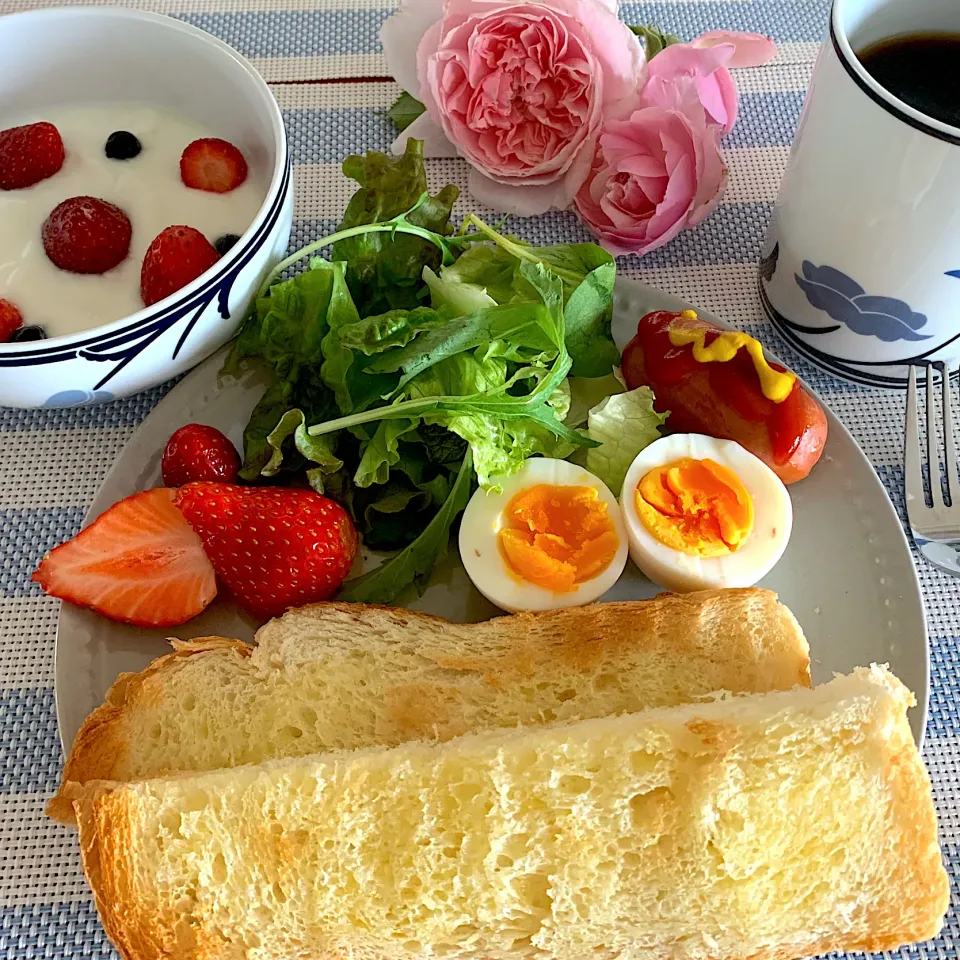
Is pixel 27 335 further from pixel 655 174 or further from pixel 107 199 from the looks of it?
pixel 655 174

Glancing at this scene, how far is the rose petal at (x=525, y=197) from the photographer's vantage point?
6.85ft

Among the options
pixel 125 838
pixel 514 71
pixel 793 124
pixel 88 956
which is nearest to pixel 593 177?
pixel 514 71

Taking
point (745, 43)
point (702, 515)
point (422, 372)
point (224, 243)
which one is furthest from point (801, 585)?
point (224, 243)

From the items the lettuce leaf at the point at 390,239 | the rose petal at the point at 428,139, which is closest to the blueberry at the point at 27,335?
the lettuce leaf at the point at 390,239

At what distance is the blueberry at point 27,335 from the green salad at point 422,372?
34 cm

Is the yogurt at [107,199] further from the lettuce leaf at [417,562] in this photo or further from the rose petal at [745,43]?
the rose petal at [745,43]

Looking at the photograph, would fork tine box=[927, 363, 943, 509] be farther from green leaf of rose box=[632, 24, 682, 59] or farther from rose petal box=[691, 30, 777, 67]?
green leaf of rose box=[632, 24, 682, 59]

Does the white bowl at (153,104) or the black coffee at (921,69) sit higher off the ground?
the black coffee at (921,69)

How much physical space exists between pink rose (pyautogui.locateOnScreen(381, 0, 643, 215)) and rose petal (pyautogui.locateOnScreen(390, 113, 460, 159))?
8 cm

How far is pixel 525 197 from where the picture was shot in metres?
2.09

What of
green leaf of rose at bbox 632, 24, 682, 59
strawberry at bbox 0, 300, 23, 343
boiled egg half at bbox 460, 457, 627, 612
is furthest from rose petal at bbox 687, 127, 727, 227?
strawberry at bbox 0, 300, 23, 343

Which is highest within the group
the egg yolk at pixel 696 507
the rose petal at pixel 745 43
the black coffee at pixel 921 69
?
the black coffee at pixel 921 69

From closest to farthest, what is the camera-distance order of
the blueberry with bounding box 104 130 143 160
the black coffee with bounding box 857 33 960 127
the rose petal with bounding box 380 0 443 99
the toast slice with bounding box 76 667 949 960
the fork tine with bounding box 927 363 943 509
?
the toast slice with bounding box 76 667 949 960, the black coffee with bounding box 857 33 960 127, the fork tine with bounding box 927 363 943 509, the blueberry with bounding box 104 130 143 160, the rose petal with bounding box 380 0 443 99

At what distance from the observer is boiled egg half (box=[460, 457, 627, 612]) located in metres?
1.56
